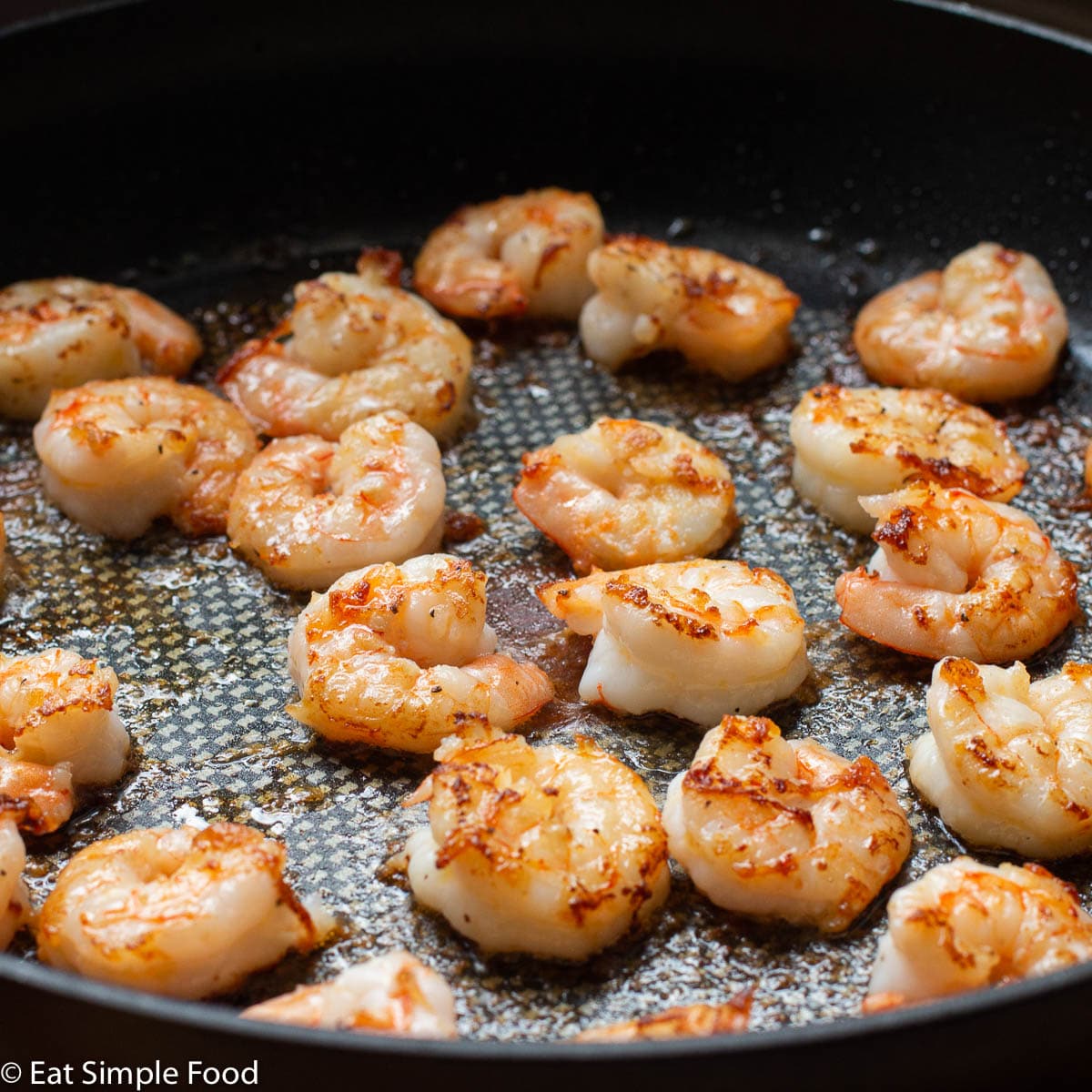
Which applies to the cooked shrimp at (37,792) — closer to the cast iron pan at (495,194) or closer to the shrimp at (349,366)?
the cast iron pan at (495,194)

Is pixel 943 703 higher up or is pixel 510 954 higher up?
pixel 943 703

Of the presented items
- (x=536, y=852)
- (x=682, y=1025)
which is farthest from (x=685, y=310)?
(x=682, y=1025)

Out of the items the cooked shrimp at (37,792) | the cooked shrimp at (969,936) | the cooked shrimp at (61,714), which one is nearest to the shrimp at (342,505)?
the cooked shrimp at (61,714)

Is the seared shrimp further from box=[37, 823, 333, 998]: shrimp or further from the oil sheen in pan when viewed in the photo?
box=[37, 823, 333, 998]: shrimp

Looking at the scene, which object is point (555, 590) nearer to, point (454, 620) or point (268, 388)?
point (454, 620)

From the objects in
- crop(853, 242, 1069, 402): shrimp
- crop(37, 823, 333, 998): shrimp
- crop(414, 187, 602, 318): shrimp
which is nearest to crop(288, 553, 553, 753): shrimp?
crop(37, 823, 333, 998): shrimp

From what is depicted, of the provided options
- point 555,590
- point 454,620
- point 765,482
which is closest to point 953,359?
point 765,482
